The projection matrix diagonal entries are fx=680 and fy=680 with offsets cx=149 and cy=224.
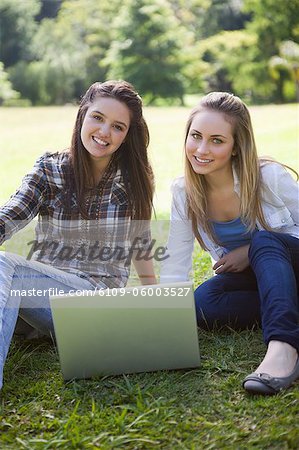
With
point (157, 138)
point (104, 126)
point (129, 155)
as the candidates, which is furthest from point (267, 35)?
point (104, 126)

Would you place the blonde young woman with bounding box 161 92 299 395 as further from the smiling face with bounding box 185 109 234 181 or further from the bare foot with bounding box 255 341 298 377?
the bare foot with bounding box 255 341 298 377

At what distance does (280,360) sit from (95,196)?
819 millimetres

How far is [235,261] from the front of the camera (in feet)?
7.01

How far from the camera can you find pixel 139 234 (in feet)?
7.35

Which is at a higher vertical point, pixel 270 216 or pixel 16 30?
pixel 16 30

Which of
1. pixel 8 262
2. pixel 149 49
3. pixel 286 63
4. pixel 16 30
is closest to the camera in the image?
pixel 8 262

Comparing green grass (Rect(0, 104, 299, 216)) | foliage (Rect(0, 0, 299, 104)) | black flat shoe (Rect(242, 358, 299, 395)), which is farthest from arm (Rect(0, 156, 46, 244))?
foliage (Rect(0, 0, 299, 104))

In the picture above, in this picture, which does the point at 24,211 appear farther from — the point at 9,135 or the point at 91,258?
the point at 9,135

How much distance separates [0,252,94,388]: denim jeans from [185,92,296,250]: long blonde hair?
430 mm

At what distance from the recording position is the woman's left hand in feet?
7.01

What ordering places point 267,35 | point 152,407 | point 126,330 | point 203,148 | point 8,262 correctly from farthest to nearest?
1. point 267,35
2. point 203,148
3. point 8,262
4. point 126,330
5. point 152,407

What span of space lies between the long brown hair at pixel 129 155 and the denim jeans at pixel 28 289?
0.80 feet

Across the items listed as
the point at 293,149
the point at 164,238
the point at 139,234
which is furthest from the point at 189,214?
the point at 293,149

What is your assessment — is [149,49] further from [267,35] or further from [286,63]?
[286,63]
